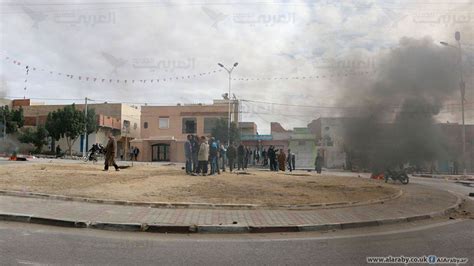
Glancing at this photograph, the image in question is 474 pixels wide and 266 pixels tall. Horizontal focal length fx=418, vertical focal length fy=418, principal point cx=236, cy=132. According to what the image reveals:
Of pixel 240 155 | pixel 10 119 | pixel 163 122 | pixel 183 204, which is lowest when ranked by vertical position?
pixel 183 204

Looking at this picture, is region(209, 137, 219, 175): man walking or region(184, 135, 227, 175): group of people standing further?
region(209, 137, 219, 175): man walking

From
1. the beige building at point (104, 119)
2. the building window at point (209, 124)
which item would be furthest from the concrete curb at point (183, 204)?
the beige building at point (104, 119)

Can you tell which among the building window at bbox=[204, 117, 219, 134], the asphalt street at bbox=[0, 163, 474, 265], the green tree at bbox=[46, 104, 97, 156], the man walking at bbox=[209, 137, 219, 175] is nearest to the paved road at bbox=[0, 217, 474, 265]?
the asphalt street at bbox=[0, 163, 474, 265]

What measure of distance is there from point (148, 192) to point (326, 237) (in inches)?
216

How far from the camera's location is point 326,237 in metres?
7.20

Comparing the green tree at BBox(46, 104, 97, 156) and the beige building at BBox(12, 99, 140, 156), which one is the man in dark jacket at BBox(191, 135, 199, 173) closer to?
the green tree at BBox(46, 104, 97, 156)

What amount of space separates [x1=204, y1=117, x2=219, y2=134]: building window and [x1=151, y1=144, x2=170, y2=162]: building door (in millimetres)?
4729

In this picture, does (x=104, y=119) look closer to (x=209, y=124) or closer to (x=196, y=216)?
(x=209, y=124)

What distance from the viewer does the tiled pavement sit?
311 inches

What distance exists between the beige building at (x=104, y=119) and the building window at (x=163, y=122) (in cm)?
383

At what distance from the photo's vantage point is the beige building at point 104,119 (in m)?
52.3

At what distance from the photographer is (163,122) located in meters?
50.9

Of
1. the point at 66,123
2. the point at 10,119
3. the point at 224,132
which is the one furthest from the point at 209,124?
the point at 10,119

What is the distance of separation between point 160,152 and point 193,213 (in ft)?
127
